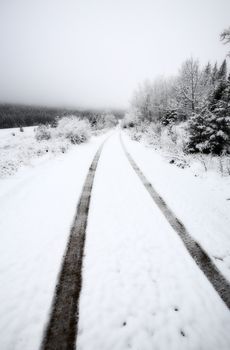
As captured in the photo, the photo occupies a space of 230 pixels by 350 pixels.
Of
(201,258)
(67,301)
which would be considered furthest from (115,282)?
(201,258)

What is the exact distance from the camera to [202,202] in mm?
5203

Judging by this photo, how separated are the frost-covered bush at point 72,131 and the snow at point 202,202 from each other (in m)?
13.0

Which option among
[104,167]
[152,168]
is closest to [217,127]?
[152,168]

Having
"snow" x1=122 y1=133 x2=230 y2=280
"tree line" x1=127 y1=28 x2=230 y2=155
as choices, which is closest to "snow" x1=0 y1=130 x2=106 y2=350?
"snow" x1=122 y1=133 x2=230 y2=280

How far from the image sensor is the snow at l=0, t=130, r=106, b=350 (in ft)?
6.84

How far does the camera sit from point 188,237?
363 cm

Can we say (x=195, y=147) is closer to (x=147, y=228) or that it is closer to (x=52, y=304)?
(x=147, y=228)

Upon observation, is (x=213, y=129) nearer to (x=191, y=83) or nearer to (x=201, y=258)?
(x=201, y=258)

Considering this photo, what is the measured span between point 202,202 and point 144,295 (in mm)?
3606

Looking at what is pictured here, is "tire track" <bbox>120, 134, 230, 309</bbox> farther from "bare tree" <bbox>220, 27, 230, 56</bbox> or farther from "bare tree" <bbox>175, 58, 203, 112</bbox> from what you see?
"bare tree" <bbox>175, 58, 203, 112</bbox>

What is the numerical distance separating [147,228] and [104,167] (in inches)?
228

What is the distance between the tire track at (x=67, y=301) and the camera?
1897mm

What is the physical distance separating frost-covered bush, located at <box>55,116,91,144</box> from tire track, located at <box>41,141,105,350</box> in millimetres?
17001

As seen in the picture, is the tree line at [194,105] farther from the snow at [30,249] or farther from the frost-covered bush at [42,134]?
the frost-covered bush at [42,134]
